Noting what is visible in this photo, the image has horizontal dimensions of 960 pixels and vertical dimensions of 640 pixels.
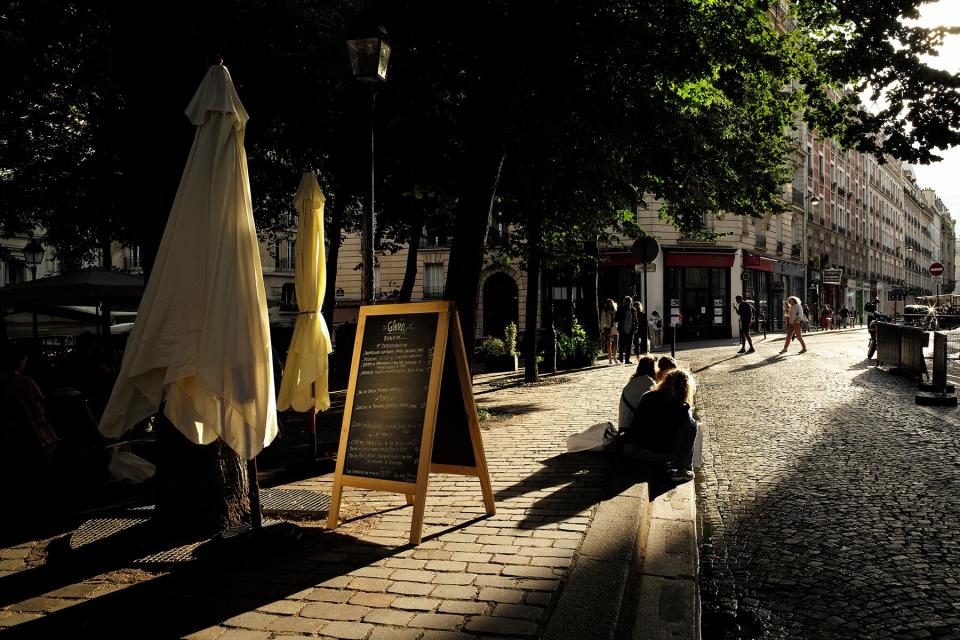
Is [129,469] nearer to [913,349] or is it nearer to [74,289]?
[74,289]

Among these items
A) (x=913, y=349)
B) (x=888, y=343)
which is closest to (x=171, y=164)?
(x=913, y=349)

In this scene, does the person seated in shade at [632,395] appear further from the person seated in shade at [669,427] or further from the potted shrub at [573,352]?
the potted shrub at [573,352]

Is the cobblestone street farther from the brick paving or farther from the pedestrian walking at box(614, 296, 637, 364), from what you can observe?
the pedestrian walking at box(614, 296, 637, 364)

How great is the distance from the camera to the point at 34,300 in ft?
38.9

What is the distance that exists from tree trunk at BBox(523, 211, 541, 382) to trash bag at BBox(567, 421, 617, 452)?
7.64 meters

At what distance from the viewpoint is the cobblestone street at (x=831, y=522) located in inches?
140

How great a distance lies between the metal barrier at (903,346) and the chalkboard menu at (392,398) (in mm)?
11707

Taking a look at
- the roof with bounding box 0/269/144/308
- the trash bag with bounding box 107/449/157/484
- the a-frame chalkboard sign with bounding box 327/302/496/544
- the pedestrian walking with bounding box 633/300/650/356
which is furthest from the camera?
the pedestrian walking with bounding box 633/300/650/356

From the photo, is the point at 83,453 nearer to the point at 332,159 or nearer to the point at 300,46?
the point at 300,46

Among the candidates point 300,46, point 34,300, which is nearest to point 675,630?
point 34,300

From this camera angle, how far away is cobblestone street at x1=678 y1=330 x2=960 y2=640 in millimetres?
3566

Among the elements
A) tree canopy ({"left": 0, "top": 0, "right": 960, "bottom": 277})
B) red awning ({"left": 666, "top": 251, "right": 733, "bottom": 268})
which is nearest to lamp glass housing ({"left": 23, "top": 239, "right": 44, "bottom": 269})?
tree canopy ({"left": 0, "top": 0, "right": 960, "bottom": 277})

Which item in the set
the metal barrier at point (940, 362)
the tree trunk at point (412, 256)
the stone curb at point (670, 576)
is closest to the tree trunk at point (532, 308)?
the tree trunk at point (412, 256)

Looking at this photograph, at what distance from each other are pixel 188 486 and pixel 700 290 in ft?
103
